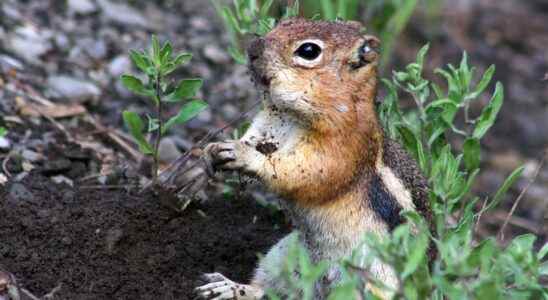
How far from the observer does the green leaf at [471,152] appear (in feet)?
12.8

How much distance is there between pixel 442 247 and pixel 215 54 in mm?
3960

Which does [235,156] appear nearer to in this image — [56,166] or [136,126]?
[136,126]

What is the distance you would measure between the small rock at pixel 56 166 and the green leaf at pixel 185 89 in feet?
2.66

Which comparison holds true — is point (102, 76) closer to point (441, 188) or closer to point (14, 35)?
point (14, 35)

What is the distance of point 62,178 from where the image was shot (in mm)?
4285

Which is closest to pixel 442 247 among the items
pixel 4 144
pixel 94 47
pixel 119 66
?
pixel 4 144

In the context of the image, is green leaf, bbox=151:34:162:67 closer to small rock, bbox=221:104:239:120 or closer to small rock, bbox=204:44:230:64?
small rock, bbox=221:104:239:120

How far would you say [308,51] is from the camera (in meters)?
3.52

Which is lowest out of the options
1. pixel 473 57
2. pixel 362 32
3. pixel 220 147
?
pixel 473 57

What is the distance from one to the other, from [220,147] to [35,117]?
154 centimetres

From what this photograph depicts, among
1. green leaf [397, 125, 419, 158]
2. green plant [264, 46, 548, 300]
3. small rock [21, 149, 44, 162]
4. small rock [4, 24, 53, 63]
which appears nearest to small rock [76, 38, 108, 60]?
small rock [4, 24, 53, 63]

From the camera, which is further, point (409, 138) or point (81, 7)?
point (81, 7)

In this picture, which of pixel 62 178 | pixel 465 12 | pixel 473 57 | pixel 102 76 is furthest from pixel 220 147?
pixel 465 12

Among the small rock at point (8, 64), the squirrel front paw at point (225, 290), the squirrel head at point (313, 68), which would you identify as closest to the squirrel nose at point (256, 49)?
the squirrel head at point (313, 68)
